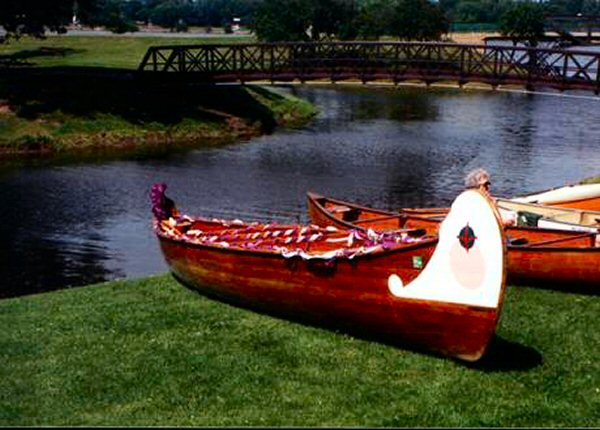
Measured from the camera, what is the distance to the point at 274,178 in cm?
3962

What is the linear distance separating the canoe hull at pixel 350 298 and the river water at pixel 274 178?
7.14 m

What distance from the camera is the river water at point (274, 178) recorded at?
2678cm

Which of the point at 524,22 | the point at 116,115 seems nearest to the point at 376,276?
the point at 116,115

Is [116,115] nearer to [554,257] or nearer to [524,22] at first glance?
[554,257]

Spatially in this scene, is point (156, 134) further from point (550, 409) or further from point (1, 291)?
point (550, 409)

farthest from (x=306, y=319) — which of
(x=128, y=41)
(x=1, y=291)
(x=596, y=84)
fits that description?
(x=128, y=41)

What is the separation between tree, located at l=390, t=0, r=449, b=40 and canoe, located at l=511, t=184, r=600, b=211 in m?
83.6

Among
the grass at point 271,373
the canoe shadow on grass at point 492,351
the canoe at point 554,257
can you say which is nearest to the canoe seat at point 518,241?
the canoe at point 554,257

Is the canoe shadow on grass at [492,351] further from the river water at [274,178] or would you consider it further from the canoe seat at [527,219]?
the river water at [274,178]

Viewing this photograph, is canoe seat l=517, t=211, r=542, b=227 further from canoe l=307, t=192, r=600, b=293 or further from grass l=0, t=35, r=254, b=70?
grass l=0, t=35, r=254, b=70

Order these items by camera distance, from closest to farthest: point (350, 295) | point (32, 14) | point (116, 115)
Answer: point (350, 295), point (116, 115), point (32, 14)

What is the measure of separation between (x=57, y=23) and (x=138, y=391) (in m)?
46.6

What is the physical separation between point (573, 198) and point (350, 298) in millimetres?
10548

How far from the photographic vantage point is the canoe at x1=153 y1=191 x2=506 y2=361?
1341 centimetres
